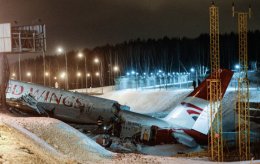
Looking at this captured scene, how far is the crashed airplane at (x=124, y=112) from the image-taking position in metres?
32.8

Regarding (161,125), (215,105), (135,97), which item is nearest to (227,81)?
(215,105)

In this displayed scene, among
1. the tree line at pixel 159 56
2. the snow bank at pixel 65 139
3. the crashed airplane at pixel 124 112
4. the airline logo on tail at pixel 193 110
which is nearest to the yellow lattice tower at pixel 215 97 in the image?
the crashed airplane at pixel 124 112

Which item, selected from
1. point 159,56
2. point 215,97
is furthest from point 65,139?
point 159,56

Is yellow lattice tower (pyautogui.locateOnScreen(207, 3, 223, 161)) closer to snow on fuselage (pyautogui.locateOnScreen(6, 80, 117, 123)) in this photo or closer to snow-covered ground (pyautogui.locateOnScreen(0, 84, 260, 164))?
snow-covered ground (pyautogui.locateOnScreen(0, 84, 260, 164))

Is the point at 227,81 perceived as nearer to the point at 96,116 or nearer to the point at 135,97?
the point at 96,116

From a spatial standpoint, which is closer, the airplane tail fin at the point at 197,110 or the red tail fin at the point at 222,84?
the red tail fin at the point at 222,84

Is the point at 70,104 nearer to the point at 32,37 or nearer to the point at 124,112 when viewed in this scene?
the point at 124,112

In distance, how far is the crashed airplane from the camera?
32.8 metres

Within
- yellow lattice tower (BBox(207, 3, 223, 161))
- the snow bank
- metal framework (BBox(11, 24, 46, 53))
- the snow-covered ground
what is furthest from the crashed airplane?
the snow bank

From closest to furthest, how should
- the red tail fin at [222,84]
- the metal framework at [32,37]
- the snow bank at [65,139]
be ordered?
the snow bank at [65,139]
the red tail fin at [222,84]
the metal framework at [32,37]

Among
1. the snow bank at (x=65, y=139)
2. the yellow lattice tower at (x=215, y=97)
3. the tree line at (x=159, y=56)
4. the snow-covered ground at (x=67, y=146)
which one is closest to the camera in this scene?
the snow-covered ground at (x=67, y=146)

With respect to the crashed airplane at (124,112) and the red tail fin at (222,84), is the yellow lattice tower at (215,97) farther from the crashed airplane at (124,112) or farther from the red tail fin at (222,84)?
the crashed airplane at (124,112)

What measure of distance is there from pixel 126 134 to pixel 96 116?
16.0 feet

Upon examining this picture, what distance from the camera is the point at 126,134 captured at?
119 ft
